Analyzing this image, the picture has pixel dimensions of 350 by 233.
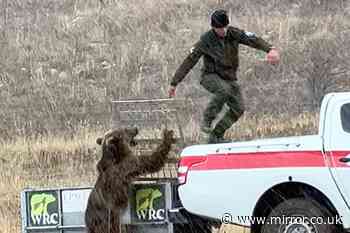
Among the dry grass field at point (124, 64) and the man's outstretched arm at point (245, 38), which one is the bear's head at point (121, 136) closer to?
the man's outstretched arm at point (245, 38)

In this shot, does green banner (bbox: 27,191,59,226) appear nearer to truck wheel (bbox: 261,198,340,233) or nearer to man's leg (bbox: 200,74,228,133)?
man's leg (bbox: 200,74,228,133)

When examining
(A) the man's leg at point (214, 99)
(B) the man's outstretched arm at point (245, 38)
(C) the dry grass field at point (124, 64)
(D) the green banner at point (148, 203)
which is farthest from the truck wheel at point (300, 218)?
(C) the dry grass field at point (124, 64)

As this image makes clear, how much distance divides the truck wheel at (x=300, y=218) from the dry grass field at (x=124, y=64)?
8.39 m

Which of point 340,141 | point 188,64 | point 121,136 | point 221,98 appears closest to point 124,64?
point 188,64

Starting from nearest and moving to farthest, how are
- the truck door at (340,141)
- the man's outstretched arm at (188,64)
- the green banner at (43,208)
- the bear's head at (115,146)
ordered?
the truck door at (340,141), the bear's head at (115,146), the green banner at (43,208), the man's outstretched arm at (188,64)

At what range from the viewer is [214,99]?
1168 centimetres

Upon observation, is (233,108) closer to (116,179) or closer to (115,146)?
(115,146)

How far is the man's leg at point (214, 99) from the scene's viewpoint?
11.6 m

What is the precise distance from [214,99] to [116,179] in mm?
1742

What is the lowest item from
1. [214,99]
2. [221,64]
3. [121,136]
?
[121,136]

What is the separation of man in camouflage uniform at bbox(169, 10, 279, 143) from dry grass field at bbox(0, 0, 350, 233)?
21.2 feet

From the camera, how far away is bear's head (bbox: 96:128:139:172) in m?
10.8

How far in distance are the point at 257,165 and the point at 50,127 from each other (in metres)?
14.7

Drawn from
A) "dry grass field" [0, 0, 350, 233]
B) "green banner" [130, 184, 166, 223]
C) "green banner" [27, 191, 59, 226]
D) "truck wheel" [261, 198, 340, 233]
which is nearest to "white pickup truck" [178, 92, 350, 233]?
"truck wheel" [261, 198, 340, 233]
